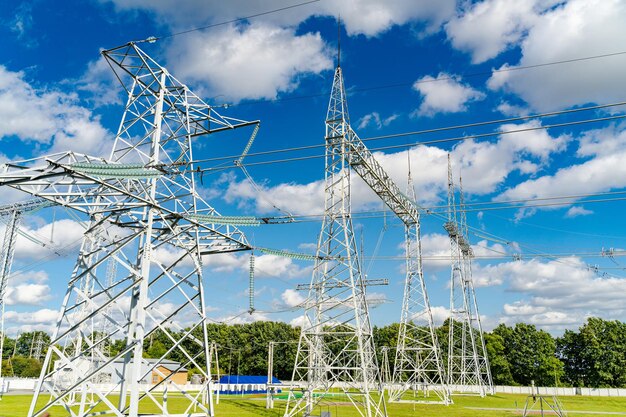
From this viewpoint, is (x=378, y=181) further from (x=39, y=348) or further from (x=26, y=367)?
(x=39, y=348)

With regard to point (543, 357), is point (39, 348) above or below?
above

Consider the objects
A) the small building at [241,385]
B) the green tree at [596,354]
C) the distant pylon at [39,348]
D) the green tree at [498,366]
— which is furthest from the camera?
the distant pylon at [39,348]

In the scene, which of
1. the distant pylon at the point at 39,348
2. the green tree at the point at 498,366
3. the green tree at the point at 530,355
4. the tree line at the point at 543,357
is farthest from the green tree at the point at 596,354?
the distant pylon at the point at 39,348

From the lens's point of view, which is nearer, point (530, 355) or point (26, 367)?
point (530, 355)

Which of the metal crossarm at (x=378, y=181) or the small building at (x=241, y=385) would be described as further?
the small building at (x=241, y=385)

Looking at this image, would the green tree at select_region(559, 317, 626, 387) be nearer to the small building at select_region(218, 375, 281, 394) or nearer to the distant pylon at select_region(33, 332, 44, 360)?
the small building at select_region(218, 375, 281, 394)

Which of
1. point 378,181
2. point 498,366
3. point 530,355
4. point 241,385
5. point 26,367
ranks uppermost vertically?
point 378,181

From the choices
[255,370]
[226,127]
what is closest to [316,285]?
[226,127]

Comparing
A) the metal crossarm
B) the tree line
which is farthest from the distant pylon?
the metal crossarm

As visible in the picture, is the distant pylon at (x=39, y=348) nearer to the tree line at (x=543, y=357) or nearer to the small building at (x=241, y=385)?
the tree line at (x=543, y=357)

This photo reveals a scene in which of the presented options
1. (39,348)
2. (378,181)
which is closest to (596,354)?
(378,181)

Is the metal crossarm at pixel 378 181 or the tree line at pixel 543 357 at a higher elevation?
the metal crossarm at pixel 378 181

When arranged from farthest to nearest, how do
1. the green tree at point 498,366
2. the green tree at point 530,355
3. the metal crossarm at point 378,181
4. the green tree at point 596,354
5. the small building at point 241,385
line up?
the green tree at point 498,366, the green tree at point 530,355, the green tree at point 596,354, the small building at point 241,385, the metal crossarm at point 378,181

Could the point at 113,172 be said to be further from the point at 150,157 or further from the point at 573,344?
the point at 573,344
